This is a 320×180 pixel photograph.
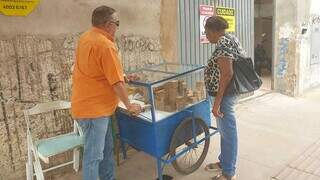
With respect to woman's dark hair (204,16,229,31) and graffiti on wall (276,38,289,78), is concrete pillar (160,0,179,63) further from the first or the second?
graffiti on wall (276,38,289,78)

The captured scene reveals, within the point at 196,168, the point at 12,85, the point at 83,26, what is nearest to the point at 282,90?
the point at 196,168

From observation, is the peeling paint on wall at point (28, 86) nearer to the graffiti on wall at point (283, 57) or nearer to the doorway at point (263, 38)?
the graffiti on wall at point (283, 57)

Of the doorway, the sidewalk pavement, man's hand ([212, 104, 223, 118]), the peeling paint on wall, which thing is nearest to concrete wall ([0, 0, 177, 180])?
the peeling paint on wall

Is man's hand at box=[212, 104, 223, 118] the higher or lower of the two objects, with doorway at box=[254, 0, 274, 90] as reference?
lower

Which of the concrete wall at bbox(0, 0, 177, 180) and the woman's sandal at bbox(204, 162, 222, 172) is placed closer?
the concrete wall at bbox(0, 0, 177, 180)

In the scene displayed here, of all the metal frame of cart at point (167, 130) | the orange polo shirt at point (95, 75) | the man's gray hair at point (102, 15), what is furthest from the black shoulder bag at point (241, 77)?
the man's gray hair at point (102, 15)

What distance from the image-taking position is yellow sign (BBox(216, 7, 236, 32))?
563 cm

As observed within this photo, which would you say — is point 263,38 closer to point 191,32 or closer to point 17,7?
point 191,32

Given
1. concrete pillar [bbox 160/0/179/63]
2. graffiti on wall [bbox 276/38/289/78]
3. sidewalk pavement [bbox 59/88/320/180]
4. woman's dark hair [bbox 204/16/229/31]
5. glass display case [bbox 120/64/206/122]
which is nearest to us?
woman's dark hair [bbox 204/16/229/31]

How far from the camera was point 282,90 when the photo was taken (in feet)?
23.9

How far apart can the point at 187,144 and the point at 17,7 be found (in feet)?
7.17

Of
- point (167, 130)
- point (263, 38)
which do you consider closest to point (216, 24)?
point (167, 130)

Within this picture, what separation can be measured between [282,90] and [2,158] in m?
6.04

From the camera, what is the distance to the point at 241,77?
121 inches
